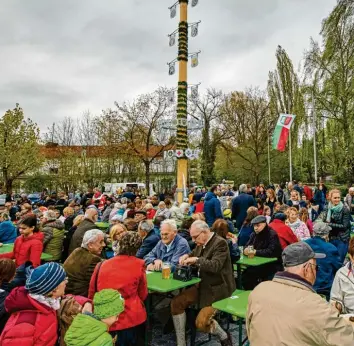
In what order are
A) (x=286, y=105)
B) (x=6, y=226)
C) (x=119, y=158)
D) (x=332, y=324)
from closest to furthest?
1. (x=332, y=324)
2. (x=6, y=226)
3. (x=286, y=105)
4. (x=119, y=158)

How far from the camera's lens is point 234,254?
5.68 meters

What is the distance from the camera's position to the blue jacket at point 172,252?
16.9 ft

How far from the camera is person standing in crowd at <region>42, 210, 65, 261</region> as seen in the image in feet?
23.1

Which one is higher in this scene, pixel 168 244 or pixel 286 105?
pixel 286 105

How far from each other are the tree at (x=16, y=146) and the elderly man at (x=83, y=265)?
75.1 feet

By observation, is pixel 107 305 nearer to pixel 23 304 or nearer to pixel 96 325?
pixel 96 325

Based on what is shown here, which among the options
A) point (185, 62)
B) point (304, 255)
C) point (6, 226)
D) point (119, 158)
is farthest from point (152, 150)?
point (304, 255)

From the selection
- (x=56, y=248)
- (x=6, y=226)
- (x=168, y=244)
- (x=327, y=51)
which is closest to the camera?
(x=168, y=244)

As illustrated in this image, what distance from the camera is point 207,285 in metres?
4.63

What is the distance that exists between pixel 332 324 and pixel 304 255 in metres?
0.49

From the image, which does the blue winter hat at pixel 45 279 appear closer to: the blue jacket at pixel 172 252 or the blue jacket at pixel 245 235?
the blue jacket at pixel 172 252

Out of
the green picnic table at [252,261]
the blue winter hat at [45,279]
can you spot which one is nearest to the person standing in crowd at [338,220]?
the green picnic table at [252,261]

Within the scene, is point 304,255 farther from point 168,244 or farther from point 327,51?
point 327,51

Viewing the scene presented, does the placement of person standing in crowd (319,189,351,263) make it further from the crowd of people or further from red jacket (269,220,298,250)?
red jacket (269,220,298,250)
